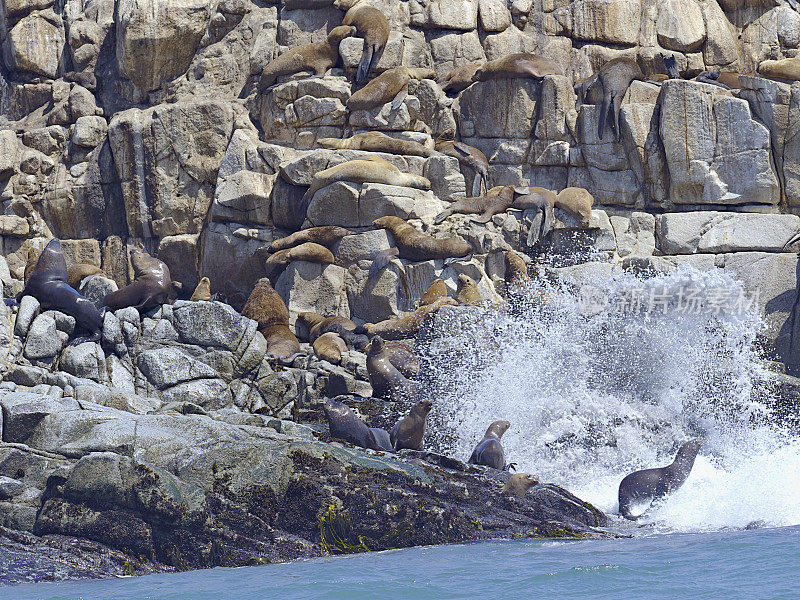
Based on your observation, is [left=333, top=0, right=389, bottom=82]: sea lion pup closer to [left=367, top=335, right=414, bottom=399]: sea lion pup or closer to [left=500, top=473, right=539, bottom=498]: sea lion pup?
[left=367, top=335, right=414, bottom=399]: sea lion pup

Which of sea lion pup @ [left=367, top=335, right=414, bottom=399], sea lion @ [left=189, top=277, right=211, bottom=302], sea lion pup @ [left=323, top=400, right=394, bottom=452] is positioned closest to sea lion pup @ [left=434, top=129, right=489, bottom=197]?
sea lion @ [left=189, top=277, right=211, bottom=302]

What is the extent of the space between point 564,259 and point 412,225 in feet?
8.57

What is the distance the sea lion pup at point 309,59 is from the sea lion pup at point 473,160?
2.65 m

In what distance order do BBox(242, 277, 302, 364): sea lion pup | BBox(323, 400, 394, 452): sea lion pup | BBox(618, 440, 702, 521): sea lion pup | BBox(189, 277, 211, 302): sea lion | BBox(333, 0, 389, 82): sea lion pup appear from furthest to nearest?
BBox(333, 0, 389, 82): sea lion pup
BBox(189, 277, 211, 302): sea lion
BBox(242, 277, 302, 364): sea lion pup
BBox(323, 400, 394, 452): sea lion pup
BBox(618, 440, 702, 521): sea lion pup

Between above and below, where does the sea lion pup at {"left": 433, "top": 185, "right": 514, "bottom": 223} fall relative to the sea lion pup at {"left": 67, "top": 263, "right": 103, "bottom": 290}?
above

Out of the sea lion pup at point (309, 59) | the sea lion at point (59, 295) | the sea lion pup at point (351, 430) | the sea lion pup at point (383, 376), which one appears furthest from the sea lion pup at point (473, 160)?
the sea lion pup at point (351, 430)

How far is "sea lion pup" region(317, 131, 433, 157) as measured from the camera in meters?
18.8

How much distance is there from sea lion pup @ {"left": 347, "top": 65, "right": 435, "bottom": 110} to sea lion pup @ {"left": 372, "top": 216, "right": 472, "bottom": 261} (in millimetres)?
2950

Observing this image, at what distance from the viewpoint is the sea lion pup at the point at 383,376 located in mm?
13555

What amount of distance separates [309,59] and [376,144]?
7.80 feet

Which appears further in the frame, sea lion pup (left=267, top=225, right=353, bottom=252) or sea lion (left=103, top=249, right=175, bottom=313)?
sea lion pup (left=267, top=225, right=353, bottom=252)

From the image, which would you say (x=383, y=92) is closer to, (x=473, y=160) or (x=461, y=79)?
(x=461, y=79)

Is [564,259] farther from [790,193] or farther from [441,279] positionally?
[790,193]

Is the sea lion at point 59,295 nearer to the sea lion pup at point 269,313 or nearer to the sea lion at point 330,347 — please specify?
the sea lion pup at point 269,313
